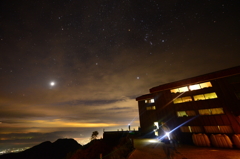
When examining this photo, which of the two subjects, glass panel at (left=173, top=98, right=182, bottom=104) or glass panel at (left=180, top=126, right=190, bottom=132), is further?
glass panel at (left=173, top=98, right=182, bottom=104)

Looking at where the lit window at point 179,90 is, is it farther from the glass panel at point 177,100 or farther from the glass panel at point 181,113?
the glass panel at point 181,113

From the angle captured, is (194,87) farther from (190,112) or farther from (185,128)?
(185,128)

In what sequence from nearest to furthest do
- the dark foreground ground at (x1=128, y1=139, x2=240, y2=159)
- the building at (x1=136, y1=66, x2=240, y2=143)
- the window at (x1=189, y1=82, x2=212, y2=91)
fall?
the dark foreground ground at (x1=128, y1=139, x2=240, y2=159) < the building at (x1=136, y1=66, x2=240, y2=143) < the window at (x1=189, y1=82, x2=212, y2=91)

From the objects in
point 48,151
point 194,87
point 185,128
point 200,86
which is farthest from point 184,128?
point 48,151

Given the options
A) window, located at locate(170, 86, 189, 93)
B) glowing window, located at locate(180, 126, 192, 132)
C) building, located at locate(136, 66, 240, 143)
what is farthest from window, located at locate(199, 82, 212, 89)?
glowing window, located at locate(180, 126, 192, 132)

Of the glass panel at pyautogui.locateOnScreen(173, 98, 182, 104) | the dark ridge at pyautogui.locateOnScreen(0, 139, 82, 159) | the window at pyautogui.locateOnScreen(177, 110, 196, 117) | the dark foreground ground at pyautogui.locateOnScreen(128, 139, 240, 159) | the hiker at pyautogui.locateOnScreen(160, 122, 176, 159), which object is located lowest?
the dark ridge at pyautogui.locateOnScreen(0, 139, 82, 159)

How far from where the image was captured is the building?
10.7m

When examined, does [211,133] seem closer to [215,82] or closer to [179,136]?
[179,136]

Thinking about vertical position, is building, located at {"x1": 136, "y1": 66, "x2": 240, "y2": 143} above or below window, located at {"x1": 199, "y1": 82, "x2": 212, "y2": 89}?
below

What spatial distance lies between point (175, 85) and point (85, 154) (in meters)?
21.4

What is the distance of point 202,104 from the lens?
1225cm

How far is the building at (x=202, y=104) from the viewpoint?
10703mm

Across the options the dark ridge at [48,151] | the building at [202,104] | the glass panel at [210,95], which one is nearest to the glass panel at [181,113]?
the building at [202,104]

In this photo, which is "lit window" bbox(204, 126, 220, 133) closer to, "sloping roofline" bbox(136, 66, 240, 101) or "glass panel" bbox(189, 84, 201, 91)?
"glass panel" bbox(189, 84, 201, 91)
